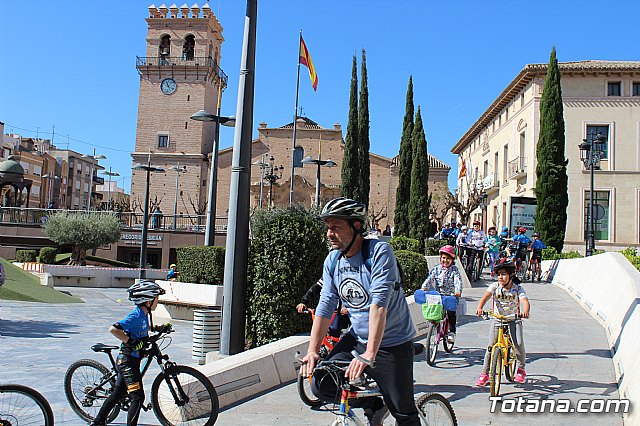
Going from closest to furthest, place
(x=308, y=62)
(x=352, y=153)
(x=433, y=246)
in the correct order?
(x=433, y=246), (x=308, y=62), (x=352, y=153)

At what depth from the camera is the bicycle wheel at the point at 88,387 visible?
5.69 meters

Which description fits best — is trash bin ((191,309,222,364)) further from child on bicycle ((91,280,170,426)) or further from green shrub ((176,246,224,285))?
green shrub ((176,246,224,285))

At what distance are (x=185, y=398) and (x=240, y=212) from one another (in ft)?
9.41

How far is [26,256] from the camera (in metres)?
35.0

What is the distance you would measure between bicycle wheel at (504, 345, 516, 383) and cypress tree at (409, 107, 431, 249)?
2494cm

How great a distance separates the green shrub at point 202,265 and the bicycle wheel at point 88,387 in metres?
9.53

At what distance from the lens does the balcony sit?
3681 cm

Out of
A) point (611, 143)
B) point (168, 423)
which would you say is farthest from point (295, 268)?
point (611, 143)

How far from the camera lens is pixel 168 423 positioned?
17.9 ft

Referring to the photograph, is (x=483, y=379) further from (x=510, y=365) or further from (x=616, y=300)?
(x=616, y=300)

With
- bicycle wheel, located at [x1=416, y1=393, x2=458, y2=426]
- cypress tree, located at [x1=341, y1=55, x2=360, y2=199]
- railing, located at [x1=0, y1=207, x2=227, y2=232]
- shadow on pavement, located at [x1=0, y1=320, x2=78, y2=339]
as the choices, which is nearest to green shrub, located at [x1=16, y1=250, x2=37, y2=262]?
railing, located at [x1=0, y1=207, x2=227, y2=232]

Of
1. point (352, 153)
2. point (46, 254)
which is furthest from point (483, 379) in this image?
point (46, 254)

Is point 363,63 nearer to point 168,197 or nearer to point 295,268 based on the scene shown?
point 295,268

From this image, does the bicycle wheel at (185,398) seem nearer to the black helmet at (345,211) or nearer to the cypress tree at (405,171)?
the black helmet at (345,211)
